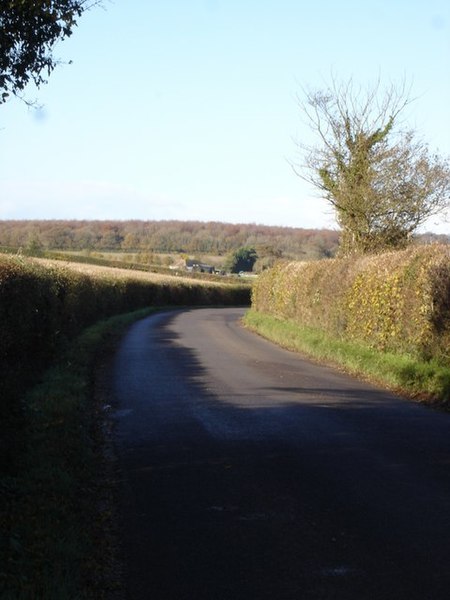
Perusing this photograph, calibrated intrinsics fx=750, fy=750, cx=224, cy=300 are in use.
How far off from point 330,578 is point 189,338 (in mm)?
23319

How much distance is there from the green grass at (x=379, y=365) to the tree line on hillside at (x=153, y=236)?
51438mm

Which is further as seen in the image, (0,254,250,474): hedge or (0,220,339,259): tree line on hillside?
(0,220,339,259): tree line on hillside

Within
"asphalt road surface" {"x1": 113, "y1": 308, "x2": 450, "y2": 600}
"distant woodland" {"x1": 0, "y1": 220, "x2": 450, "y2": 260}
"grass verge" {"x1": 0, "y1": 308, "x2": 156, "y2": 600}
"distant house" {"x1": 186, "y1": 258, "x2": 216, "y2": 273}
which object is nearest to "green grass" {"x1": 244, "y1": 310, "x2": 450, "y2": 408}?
"asphalt road surface" {"x1": 113, "y1": 308, "x2": 450, "y2": 600}

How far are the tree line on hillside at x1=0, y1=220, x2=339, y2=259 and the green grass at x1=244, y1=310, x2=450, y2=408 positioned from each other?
51438mm

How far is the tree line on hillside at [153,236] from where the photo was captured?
282 ft

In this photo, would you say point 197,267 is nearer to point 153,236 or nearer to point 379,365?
point 153,236

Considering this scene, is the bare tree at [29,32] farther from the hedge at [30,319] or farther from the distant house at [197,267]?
the distant house at [197,267]

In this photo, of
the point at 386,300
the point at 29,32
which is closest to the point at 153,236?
the point at 386,300

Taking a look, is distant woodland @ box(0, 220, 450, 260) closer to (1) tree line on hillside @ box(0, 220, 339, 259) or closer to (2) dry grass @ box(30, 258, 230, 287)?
(1) tree line on hillside @ box(0, 220, 339, 259)

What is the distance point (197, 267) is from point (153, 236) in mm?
13634

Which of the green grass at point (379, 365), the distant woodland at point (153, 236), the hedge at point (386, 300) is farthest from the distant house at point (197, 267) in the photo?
the green grass at point (379, 365)

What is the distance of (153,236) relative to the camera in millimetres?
118438

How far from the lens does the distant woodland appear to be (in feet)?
280

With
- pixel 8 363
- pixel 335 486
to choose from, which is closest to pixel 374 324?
pixel 8 363
